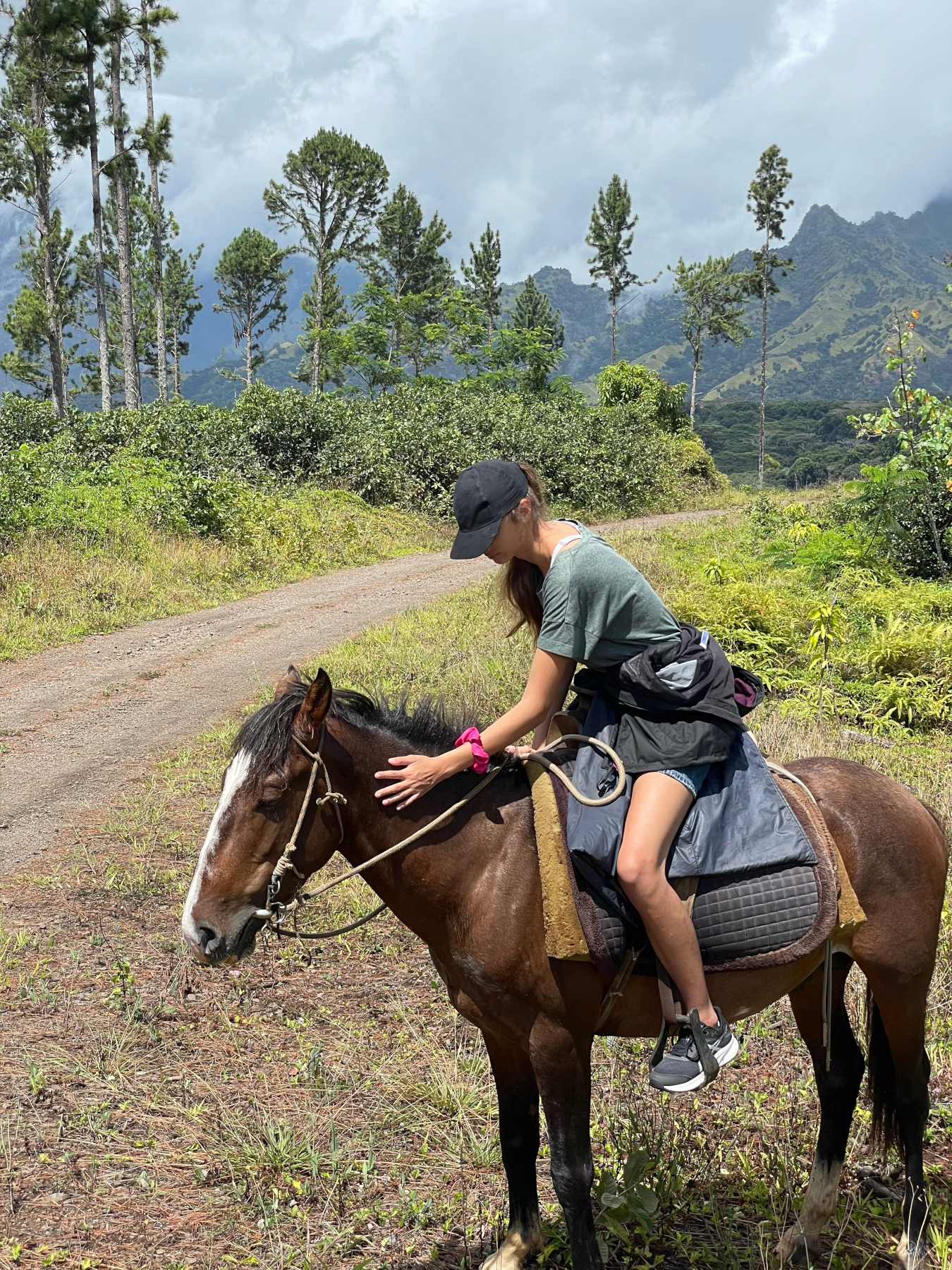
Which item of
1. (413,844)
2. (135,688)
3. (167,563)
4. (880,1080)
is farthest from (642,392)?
(413,844)

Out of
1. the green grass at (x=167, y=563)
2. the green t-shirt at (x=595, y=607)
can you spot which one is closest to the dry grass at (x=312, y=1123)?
the green t-shirt at (x=595, y=607)

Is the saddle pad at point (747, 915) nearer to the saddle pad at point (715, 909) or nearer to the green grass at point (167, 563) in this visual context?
the saddle pad at point (715, 909)

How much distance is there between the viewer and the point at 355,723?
2453 mm

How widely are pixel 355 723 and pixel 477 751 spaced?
377mm

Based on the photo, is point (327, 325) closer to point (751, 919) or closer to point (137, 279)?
point (137, 279)

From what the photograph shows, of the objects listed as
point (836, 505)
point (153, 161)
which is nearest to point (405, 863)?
point (836, 505)

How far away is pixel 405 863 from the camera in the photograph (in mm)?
2402

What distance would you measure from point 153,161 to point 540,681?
30.2 m

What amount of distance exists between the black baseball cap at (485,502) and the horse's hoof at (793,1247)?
239 centimetres

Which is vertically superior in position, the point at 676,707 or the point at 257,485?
the point at 257,485

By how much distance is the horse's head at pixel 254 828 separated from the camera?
221 cm

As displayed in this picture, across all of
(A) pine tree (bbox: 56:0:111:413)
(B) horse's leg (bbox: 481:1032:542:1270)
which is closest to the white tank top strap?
(B) horse's leg (bbox: 481:1032:542:1270)

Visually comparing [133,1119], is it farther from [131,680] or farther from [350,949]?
[131,680]

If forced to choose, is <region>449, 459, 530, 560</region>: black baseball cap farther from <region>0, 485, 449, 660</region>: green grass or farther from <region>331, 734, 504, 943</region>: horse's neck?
<region>0, 485, 449, 660</region>: green grass
